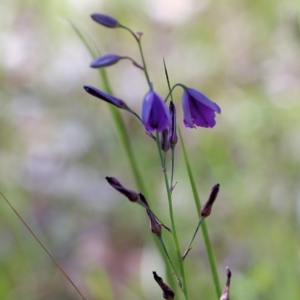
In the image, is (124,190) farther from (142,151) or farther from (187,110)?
(142,151)

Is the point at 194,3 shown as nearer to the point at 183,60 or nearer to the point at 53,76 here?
the point at 183,60

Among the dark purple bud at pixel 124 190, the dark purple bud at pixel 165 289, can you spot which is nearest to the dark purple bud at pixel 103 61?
the dark purple bud at pixel 124 190

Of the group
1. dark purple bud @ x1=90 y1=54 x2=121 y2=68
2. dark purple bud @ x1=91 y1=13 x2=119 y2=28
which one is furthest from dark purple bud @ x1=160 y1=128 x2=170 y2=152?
dark purple bud @ x1=91 y1=13 x2=119 y2=28

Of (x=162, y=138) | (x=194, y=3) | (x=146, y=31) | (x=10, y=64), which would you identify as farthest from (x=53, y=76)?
(x=162, y=138)

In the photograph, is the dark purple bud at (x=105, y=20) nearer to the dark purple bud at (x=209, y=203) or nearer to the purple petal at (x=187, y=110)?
the purple petal at (x=187, y=110)

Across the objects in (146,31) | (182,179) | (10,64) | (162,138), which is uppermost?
(146,31)

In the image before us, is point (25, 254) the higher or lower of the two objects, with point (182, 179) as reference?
lower
